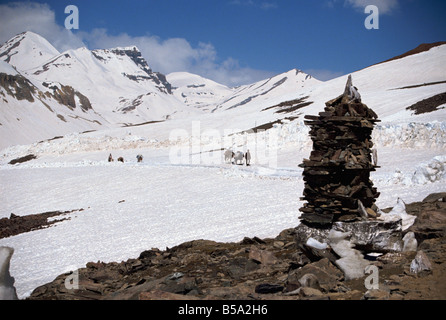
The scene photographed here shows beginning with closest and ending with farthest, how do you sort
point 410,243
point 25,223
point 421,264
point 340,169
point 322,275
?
point 421,264 → point 322,275 → point 410,243 → point 340,169 → point 25,223

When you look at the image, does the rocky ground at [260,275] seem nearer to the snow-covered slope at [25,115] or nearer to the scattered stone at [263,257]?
the scattered stone at [263,257]

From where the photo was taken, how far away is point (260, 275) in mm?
8828

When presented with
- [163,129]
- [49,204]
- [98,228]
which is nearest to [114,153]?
[163,129]

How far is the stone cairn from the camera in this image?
9.14 m

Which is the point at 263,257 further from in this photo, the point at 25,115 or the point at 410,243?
the point at 25,115

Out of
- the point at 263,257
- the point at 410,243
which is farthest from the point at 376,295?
the point at 263,257

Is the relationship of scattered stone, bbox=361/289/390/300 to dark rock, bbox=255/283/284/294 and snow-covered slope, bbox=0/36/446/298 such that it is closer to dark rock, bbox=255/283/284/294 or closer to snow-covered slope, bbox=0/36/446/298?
dark rock, bbox=255/283/284/294

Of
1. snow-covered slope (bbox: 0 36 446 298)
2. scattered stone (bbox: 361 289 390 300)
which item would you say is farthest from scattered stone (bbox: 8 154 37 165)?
scattered stone (bbox: 361 289 390 300)

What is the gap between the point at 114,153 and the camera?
61625mm

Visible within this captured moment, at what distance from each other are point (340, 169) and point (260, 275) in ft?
10.7

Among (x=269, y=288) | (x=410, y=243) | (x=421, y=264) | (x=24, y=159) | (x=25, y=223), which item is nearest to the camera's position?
(x=421, y=264)

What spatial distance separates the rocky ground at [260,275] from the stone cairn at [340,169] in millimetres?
1015

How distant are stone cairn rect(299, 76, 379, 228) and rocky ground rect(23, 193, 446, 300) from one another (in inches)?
39.9
